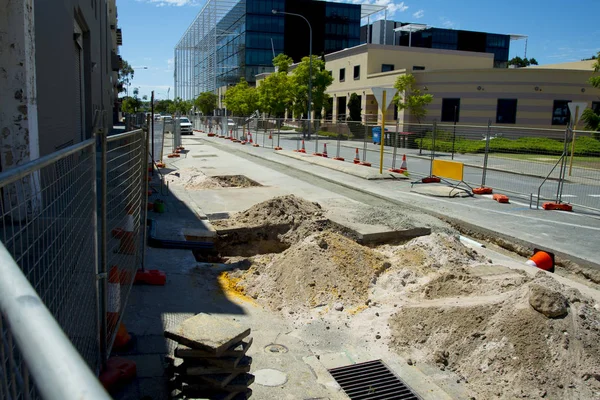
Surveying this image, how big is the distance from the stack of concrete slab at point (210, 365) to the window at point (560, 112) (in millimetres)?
46696

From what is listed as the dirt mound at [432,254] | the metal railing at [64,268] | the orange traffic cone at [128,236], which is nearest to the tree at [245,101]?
the dirt mound at [432,254]

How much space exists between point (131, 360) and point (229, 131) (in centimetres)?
4268

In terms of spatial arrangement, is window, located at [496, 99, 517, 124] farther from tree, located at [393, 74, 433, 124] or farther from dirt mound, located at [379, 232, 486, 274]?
dirt mound, located at [379, 232, 486, 274]

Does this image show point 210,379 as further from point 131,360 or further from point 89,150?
point 89,150

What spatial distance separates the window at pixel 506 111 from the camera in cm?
4456

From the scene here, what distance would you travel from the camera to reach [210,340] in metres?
3.95

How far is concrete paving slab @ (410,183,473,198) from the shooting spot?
14414 millimetres

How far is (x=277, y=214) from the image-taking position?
9.99m

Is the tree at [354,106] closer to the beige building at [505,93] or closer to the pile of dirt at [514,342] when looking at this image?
the beige building at [505,93]

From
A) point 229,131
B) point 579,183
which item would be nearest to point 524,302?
point 579,183

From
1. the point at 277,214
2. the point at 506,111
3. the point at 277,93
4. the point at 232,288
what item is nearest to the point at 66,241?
the point at 232,288

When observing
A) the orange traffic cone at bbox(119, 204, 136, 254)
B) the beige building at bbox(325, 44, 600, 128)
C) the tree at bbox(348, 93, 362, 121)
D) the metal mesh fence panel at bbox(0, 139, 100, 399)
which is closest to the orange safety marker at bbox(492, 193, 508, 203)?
the orange traffic cone at bbox(119, 204, 136, 254)

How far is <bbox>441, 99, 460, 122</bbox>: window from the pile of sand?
→ 37.4 m

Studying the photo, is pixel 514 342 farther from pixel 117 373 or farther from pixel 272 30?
pixel 272 30
